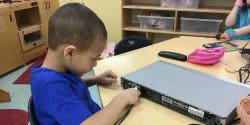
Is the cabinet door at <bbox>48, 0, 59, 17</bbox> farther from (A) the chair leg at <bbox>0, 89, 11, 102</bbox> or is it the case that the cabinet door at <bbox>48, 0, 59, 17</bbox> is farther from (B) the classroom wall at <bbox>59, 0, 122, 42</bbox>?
(A) the chair leg at <bbox>0, 89, 11, 102</bbox>

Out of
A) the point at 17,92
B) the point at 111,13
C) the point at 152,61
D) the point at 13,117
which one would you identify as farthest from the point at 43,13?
the point at 152,61

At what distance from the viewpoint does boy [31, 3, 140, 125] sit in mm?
662

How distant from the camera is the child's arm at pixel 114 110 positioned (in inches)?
27.7

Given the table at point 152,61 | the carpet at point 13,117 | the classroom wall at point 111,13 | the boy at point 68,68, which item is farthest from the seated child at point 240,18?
the carpet at point 13,117

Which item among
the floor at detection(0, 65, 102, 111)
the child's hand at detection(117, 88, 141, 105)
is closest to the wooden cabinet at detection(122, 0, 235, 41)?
the floor at detection(0, 65, 102, 111)

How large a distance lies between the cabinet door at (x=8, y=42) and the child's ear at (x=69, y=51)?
2189 millimetres

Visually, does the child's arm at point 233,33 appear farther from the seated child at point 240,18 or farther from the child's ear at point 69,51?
the child's ear at point 69,51

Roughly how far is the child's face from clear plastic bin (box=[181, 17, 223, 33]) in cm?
210

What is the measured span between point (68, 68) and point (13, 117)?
1430mm

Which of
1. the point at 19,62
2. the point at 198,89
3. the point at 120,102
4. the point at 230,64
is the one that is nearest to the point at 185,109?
the point at 198,89

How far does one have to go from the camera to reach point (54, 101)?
2.15 ft

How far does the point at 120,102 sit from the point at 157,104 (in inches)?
6.0

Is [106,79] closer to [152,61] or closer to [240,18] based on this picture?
[152,61]

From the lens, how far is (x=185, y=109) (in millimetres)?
776
